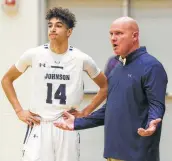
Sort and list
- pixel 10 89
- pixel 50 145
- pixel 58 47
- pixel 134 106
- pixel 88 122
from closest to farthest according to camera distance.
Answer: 1. pixel 134 106
2. pixel 88 122
3. pixel 50 145
4. pixel 58 47
5. pixel 10 89

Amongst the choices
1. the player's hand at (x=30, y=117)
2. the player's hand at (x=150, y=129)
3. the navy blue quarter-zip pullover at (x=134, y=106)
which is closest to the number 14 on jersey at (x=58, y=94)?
the player's hand at (x=30, y=117)

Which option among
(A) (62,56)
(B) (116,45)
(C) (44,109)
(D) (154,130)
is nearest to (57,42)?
(A) (62,56)

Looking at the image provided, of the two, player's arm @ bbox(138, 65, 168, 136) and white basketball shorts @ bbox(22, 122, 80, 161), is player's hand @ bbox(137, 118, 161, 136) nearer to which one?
player's arm @ bbox(138, 65, 168, 136)

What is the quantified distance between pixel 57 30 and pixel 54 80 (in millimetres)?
397

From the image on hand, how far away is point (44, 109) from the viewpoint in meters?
3.91

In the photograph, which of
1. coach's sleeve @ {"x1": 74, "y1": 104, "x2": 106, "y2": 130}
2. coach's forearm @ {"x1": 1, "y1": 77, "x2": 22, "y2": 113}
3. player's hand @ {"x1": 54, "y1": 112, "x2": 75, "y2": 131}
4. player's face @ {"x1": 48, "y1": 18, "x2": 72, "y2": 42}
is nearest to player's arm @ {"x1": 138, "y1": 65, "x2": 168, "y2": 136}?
coach's sleeve @ {"x1": 74, "y1": 104, "x2": 106, "y2": 130}

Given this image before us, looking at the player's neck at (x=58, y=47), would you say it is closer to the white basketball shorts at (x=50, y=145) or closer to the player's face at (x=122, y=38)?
the white basketball shorts at (x=50, y=145)

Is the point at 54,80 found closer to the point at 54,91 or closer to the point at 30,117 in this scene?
the point at 54,91

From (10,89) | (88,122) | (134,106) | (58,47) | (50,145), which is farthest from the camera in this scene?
(10,89)

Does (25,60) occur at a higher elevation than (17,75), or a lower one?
higher

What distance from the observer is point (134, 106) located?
10.5ft

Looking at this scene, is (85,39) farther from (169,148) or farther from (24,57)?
(24,57)

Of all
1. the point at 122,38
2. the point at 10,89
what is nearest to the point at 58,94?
the point at 10,89

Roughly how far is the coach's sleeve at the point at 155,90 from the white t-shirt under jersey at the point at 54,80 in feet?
3.07
